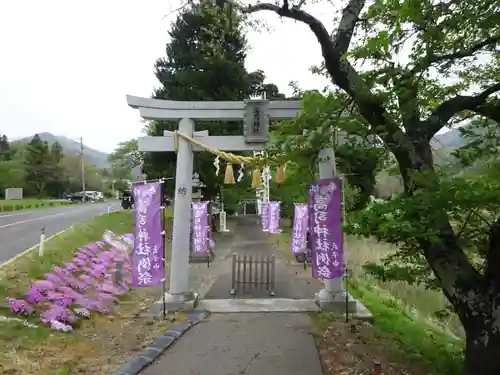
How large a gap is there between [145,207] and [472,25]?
584cm

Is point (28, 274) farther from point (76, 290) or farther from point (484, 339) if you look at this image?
point (484, 339)

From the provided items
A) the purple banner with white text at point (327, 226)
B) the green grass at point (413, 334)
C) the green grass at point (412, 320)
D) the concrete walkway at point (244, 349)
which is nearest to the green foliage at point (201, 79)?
the green grass at point (412, 320)

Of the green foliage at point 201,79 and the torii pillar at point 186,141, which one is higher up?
the green foliage at point 201,79

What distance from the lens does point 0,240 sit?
14820mm

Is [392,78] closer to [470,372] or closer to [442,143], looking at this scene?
[442,143]

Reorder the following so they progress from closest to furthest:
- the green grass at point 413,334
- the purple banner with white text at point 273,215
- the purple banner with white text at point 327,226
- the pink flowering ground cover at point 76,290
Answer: the green grass at point 413,334
the pink flowering ground cover at point 76,290
the purple banner with white text at point 327,226
the purple banner with white text at point 273,215

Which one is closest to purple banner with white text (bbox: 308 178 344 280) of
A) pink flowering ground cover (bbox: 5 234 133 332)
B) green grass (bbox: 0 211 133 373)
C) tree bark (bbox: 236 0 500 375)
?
tree bark (bbox: 236 0 500 375)

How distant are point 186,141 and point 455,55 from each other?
17.4 feet

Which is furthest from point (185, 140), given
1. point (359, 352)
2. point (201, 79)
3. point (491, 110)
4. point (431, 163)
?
point (201, 79)

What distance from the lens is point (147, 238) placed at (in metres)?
8.00

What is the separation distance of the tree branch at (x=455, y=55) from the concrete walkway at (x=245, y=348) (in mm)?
3708

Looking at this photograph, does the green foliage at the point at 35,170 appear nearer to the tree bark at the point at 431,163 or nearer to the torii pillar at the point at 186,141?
the torii pillar at the point at 186,141

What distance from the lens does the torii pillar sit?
8445 millimetres

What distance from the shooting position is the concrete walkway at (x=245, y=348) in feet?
18.2
